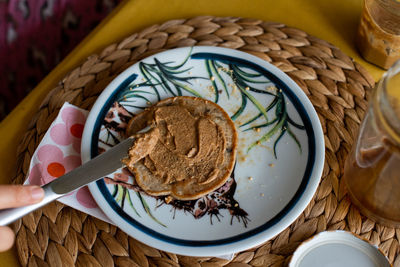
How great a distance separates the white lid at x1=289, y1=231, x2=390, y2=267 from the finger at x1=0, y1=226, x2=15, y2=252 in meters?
0.50

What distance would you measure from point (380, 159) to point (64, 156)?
0.60 m

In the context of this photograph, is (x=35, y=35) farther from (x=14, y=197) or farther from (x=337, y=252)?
(x=337, y=252)

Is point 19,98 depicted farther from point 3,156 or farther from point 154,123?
point 154,123

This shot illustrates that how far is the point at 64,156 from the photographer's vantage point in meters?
0.89

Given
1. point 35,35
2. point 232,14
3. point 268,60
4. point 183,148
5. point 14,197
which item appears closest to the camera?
point 14,197

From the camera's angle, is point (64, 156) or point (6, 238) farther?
point (64, 156)

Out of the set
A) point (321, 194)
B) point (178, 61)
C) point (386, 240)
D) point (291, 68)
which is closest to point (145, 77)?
point (178, 61)

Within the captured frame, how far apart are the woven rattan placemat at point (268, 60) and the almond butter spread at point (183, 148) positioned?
12 cm

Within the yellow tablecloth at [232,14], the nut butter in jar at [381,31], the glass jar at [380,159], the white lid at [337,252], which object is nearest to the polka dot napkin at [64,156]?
the yellow tablecloth at [232,14]

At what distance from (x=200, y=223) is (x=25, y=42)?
0.92 meters

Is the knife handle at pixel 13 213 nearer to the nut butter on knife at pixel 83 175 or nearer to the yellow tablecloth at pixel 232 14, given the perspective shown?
the nut butter on knife at pixel 83 175

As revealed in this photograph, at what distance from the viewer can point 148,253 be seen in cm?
82

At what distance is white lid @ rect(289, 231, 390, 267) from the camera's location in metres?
0.77

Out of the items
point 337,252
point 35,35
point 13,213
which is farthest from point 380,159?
Answer: point 35,35
